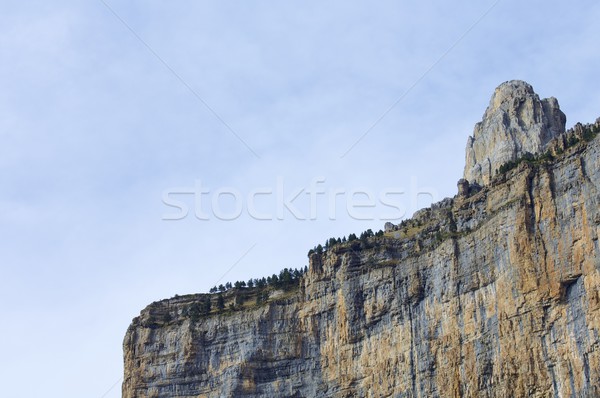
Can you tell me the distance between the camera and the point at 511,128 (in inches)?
5679

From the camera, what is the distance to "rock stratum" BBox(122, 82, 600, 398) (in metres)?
99.8

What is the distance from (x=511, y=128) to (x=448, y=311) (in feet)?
127

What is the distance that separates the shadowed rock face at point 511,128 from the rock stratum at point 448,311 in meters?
0.26

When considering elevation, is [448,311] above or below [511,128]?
below

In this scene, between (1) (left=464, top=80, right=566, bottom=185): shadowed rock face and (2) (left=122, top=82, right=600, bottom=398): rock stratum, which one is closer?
(2) (left=122, top=82, right=600, bottom=398): rock stratum

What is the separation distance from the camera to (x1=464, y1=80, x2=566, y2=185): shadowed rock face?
5595 inches

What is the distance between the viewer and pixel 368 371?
390 ft

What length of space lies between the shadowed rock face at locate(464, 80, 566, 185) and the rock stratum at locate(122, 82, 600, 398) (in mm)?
265

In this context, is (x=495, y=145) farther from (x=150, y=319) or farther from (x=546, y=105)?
(x=150, y=319)

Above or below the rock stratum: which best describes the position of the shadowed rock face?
above

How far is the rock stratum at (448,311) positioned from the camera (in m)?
99.8

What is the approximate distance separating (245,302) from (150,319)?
11.6 meters

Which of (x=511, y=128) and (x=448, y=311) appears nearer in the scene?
(x=448, y=311)

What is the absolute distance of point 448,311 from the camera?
369 feet
